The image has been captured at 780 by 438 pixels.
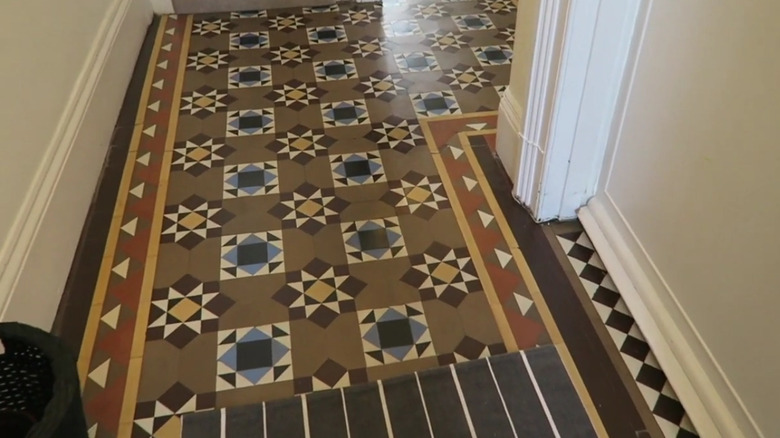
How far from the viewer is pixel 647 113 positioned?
5.36 feet

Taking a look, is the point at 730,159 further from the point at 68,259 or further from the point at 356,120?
the point at 68,259

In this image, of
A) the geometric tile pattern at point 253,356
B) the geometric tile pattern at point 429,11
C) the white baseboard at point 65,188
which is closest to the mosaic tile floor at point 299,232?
the geometric tile pattern at point 253,356

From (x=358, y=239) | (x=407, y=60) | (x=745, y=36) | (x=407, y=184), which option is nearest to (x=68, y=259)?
(x=358, y=239)

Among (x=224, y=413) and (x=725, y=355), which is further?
(x=224, y=413)

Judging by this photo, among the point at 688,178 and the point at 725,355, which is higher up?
the point at 688,178

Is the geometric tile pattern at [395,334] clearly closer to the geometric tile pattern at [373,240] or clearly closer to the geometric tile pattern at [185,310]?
the geometric tile pattern at [373,240]

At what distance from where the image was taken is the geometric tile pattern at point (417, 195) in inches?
83.1

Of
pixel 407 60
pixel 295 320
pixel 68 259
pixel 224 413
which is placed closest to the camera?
pixel 224 413

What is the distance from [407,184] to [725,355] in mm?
1120

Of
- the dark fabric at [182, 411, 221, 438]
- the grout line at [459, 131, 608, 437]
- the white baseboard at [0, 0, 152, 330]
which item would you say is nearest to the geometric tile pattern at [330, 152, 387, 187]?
the grout line at [459, 131, 608, 437]

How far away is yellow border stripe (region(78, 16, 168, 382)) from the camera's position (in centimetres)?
168

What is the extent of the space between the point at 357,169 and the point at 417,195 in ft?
A: 0.83

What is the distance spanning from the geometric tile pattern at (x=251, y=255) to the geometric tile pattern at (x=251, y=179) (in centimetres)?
21

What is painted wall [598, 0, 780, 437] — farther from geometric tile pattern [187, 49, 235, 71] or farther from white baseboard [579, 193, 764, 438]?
geometric tile pattern [187, 49, 235, 71]
